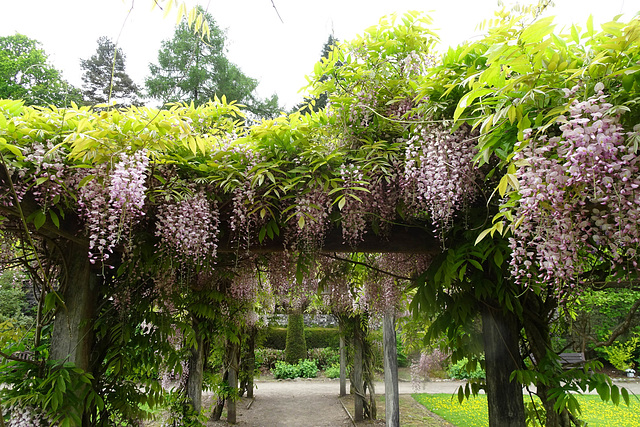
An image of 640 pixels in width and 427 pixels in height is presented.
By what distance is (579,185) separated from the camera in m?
1.17

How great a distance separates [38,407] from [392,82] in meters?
2.34

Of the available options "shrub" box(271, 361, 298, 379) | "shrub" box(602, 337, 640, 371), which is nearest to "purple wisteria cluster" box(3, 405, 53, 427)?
"shrub" box(602, 337, 640, 371)

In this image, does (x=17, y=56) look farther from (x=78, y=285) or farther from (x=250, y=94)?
(x=78, y=285)

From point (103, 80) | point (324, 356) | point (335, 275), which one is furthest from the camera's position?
point (103, 80)

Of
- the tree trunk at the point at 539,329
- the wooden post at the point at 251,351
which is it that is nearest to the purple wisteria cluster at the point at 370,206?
the tree trunk at the point at 539,329

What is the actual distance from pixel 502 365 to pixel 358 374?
452 centimetres

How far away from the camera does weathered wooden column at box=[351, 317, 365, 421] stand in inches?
247

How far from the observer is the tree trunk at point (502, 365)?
6.82 feet

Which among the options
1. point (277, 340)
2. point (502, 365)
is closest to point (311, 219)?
point (502, 365)

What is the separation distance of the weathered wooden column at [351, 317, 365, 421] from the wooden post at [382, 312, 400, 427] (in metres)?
1.83

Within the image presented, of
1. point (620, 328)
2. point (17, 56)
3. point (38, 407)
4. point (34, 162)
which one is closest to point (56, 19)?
point (34, 162)

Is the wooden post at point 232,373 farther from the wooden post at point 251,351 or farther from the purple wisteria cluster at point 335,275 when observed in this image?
the purple wisteria cluster at point 335,275

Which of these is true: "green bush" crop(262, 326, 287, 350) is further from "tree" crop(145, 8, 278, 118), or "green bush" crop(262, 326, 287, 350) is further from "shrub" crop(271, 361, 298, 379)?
"tree" crop(145, 8, 278, 118)

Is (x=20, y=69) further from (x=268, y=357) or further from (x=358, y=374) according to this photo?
(x=358, y=374)
